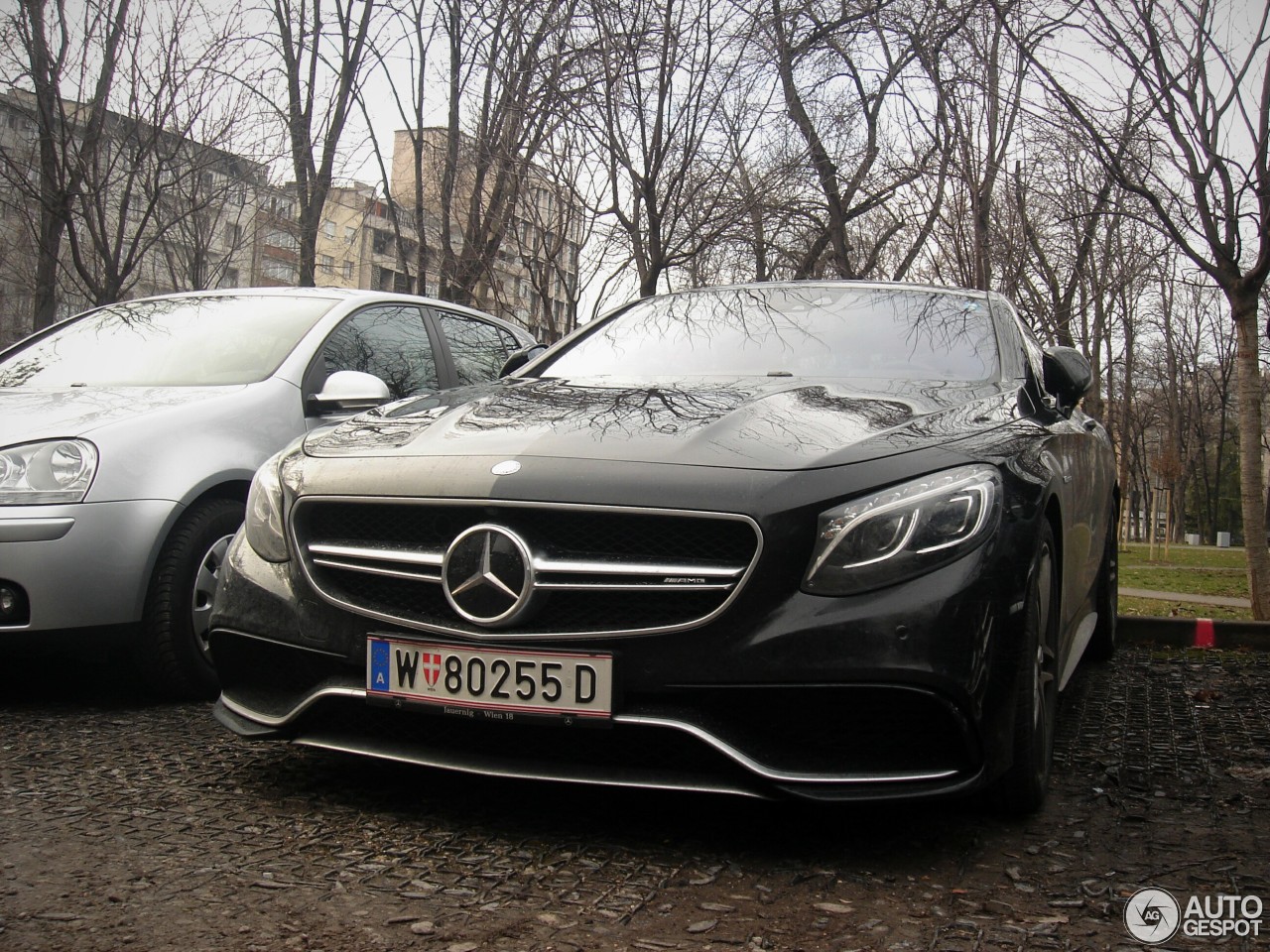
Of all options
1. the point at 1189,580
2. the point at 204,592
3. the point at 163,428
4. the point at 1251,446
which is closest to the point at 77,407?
the point at 163,428

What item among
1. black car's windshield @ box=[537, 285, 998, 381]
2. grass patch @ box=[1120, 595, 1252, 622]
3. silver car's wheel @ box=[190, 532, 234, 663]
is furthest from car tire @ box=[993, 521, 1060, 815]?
grass patch @ box=[1120, 595, 1252, 622]

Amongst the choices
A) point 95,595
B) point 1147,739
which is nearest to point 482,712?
point 95,595

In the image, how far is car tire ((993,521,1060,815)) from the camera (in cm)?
284

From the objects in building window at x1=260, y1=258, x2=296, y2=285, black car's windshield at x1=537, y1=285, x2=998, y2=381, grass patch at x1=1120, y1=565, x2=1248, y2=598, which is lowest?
grass patch at x1=1120, y1=565, x2=1248, y2=598

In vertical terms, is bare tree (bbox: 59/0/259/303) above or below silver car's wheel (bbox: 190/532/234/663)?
above

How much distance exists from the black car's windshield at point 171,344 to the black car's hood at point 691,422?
1.47 metres

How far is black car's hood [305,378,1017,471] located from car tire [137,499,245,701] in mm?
958

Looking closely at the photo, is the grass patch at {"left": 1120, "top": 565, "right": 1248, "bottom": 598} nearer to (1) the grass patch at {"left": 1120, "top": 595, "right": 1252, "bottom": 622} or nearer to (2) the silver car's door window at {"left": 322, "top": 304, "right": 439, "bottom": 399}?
(1) the grass patch at {"left": 1120, "top": 595, "right": 1252, "bottom": 622}

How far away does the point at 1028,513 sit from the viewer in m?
2.90

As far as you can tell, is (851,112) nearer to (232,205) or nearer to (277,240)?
(232,205)

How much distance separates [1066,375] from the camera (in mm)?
4164

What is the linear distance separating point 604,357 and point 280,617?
1714 millimetres

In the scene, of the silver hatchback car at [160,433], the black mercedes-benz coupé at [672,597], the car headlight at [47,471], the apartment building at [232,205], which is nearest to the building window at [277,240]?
the apartment building at [232,205]

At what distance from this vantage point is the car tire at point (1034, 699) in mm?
2836
